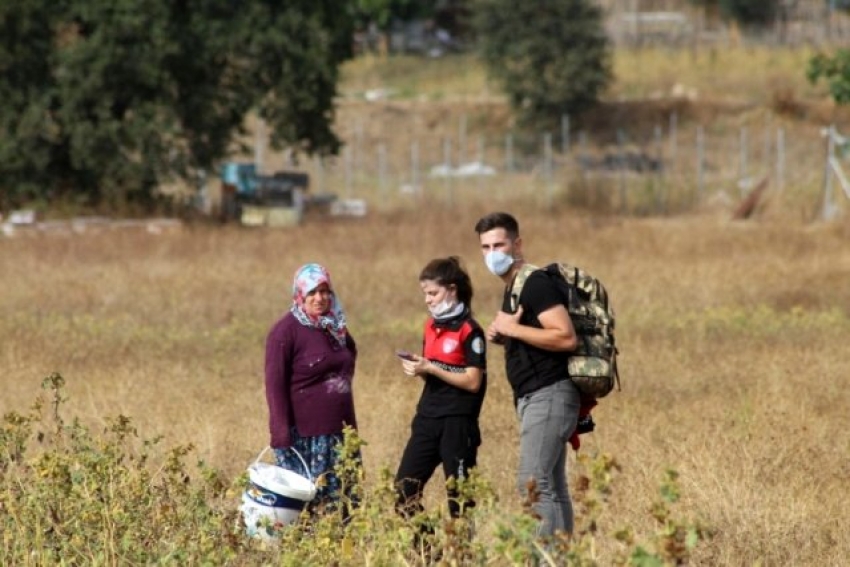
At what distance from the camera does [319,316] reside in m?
8.52

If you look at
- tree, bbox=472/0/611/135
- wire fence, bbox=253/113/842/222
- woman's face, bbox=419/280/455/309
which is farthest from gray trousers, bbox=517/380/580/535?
tree, bbox=472/0/611/135

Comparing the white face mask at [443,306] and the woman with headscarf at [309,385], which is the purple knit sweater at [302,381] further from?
the white face mask at [443,306]

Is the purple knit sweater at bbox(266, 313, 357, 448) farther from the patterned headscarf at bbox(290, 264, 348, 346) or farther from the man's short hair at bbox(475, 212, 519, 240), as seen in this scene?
the man's short hair at bbox(475, 212, 519, 240)

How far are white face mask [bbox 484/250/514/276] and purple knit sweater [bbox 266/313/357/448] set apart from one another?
1.19 m

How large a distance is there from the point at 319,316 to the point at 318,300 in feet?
0.42

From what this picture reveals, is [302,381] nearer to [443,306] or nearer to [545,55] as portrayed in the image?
[443,306]

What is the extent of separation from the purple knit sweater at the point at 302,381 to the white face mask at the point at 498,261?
1.19m

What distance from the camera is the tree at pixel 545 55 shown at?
5303cm

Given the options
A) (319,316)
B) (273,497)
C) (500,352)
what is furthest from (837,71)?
(273,497)

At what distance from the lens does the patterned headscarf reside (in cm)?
840

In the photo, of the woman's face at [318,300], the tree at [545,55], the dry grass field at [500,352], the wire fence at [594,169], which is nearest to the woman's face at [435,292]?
the woman's face at [318,300]

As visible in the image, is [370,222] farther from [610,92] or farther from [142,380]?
[610,92]

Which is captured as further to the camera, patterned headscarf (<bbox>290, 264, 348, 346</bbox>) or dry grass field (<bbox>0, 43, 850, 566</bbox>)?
dry grass field (<bbox>0, 43, 850, 566</bbox>)

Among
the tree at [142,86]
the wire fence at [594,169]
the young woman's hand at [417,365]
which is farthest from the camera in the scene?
the wire fence at [594,169]
